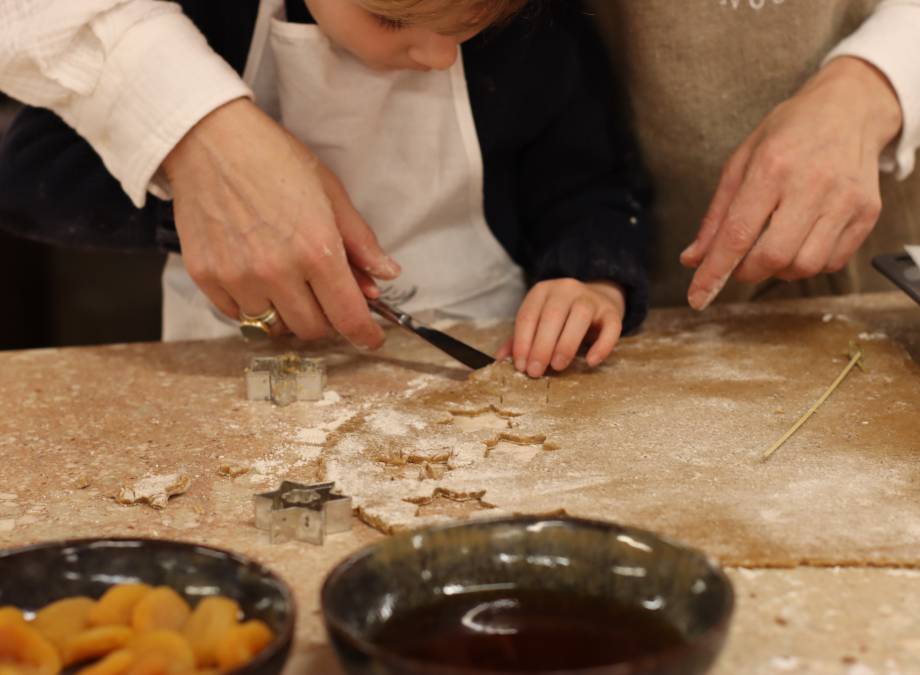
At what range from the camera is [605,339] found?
1.22 m

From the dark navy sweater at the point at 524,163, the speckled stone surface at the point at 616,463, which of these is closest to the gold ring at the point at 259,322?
the speckled stone surface at the point at 616,463

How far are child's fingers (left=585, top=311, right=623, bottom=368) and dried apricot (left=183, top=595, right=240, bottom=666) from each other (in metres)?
0.66

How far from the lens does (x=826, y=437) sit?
985mm

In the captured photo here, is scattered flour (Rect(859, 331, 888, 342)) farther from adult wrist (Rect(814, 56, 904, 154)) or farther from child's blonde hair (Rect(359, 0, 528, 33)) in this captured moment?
child's blonde hair (Rect(359, 0, 528, 33))

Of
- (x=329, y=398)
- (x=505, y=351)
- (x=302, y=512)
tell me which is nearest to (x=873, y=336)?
(x=505, y=351)

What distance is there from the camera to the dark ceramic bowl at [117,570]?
62 cm

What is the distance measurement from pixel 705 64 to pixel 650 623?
1.03m

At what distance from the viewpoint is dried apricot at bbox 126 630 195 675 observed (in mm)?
543

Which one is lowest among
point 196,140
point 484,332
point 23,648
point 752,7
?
point 484,332

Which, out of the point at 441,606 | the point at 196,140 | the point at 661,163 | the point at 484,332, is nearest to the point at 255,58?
the point at 196,140

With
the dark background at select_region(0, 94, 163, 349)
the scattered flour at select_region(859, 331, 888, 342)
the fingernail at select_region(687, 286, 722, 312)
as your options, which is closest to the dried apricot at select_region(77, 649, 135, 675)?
Answer: the fingernail at select_region(687, 286, 722, 312)

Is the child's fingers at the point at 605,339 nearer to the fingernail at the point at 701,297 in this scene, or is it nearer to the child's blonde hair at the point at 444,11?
the fingernail at the point at 701,297

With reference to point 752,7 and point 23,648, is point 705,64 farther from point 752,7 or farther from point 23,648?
point 23,648

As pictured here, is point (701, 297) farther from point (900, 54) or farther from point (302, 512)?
point (302, 512)
